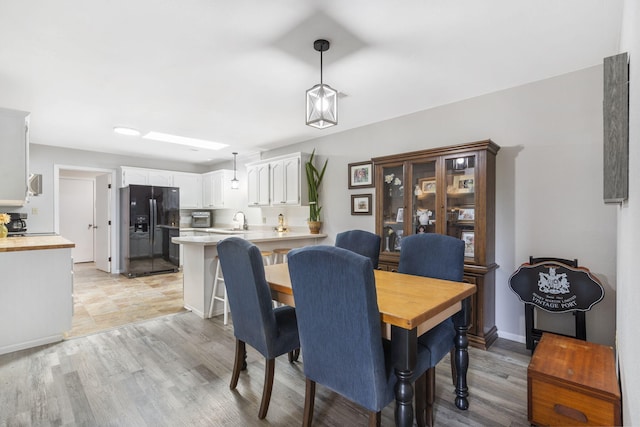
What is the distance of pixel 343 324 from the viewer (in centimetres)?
135

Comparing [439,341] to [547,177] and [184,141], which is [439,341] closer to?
[547,177]

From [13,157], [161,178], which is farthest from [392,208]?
[161,178]

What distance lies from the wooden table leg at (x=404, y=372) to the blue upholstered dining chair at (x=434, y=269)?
349mm

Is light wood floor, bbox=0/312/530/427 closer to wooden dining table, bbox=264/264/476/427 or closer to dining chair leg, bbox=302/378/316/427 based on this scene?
dining chair leg, bbox=302/378/316/427

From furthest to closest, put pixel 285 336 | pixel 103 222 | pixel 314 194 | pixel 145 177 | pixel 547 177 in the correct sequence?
pixel 103 222
pixel 145 177
pixel 314 194
pixel 547 177
pixel 285 336

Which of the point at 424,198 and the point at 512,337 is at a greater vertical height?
the point at 424,198

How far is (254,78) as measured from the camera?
2828 mm

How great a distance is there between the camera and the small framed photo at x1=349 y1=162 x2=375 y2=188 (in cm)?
418

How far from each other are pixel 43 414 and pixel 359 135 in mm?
3996

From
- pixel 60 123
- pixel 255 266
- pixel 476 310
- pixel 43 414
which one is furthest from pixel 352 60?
pixel 60 123

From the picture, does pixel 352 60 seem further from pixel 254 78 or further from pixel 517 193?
pixel 517 193

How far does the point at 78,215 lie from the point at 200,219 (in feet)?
9.48

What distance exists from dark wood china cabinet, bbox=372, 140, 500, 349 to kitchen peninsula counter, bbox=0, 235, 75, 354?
3148mm

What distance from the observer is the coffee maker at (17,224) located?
4715 mm
